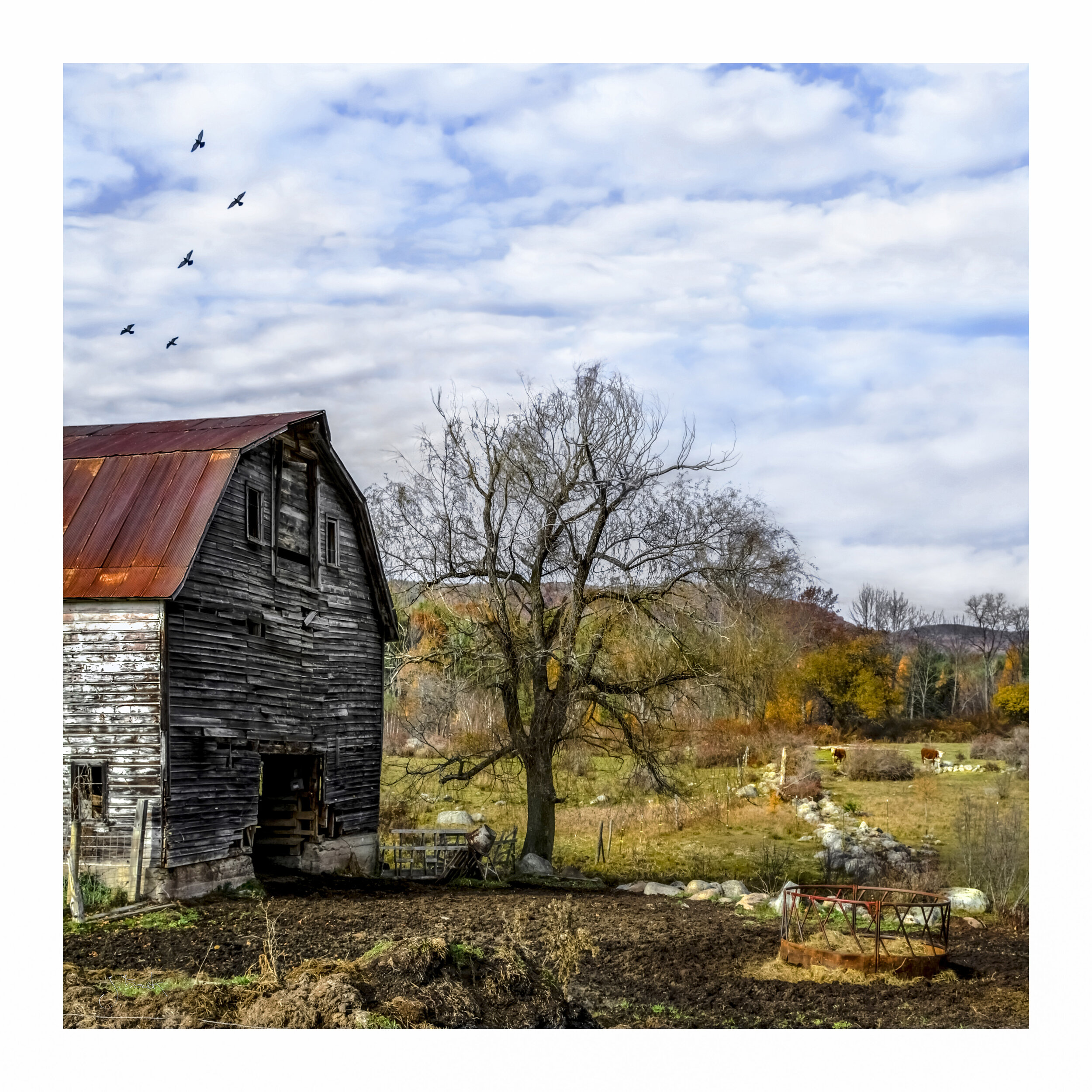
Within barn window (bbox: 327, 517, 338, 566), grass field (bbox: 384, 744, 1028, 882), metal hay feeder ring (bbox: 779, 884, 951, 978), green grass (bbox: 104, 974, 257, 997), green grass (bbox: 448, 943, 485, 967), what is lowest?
grass field (bbox: 384, 744, 1028, 882)

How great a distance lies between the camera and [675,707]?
23672 millimetres

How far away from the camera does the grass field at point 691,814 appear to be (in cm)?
2111

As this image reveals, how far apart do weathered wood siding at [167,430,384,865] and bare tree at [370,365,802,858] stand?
2052mm

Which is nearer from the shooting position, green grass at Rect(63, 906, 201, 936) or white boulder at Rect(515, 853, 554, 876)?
green grass at Rect(63, 906, 201, 936)

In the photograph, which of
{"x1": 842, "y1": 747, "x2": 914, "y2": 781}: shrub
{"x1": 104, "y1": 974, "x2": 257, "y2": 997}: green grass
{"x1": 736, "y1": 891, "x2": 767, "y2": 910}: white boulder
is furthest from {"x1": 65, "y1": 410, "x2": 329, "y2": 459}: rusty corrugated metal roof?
{"x1": 842, "y1": 747, "x2": 914, "y2": 781}: shrub

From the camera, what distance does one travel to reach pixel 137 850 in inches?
514

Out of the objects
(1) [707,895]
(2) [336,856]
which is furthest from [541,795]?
(2) [336,856]

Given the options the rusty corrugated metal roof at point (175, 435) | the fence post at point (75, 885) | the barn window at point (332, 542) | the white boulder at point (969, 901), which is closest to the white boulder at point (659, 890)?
the white boulder at point (969, 901)

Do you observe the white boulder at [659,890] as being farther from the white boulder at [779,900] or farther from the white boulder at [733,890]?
the white boulder at [779,900]

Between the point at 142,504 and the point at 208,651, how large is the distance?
6.83ft

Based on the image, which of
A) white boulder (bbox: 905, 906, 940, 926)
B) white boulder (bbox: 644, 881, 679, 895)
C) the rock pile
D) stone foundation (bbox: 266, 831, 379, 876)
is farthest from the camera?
the rock pile

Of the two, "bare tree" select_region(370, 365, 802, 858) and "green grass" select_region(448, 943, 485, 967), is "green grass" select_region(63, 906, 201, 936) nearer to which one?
"green grass" select_region(448, 943, 485, 967)

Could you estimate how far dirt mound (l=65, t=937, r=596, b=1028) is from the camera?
8.03 m
